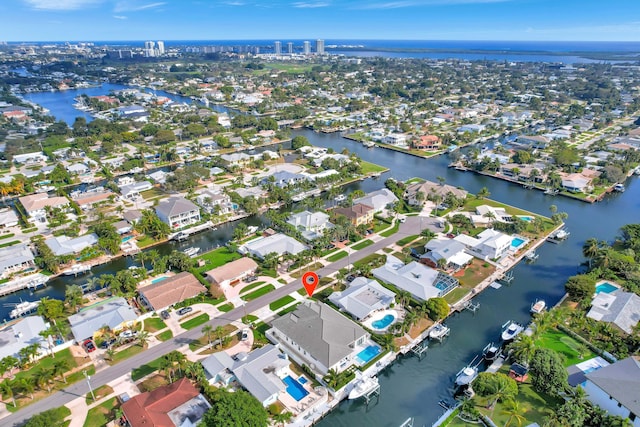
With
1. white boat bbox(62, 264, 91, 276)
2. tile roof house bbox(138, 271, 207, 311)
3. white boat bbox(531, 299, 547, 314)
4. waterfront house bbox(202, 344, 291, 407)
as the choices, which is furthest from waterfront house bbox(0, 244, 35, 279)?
white boat bbox(531, 299, 547, 314)

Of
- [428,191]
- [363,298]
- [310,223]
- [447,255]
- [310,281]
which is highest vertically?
[428,191]

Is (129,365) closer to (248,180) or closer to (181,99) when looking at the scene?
(248,180)

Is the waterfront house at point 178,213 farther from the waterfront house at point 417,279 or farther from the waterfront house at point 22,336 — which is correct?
the waterfront house at point 417,279

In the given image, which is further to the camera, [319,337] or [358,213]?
[358,213]

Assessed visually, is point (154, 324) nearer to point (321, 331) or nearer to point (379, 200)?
point (321, 331)

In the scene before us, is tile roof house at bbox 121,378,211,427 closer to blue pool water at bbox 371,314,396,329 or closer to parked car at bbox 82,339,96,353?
parked car at bbox 82,339,96,353

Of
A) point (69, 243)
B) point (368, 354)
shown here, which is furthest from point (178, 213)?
point (368, 354)

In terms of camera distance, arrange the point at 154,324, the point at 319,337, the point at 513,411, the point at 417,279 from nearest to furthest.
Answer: the point at 513,411 → the point at 319,337 → the point at 154,324 → the point at 417,279
